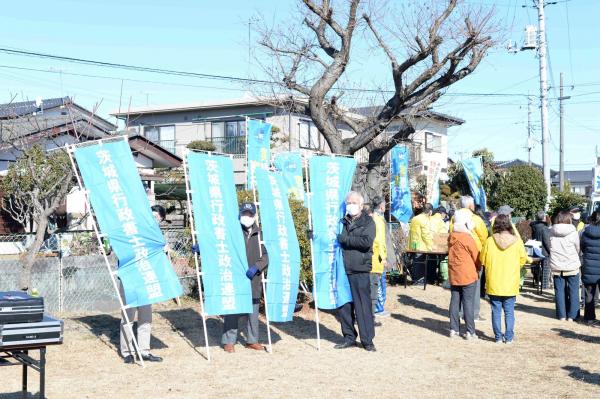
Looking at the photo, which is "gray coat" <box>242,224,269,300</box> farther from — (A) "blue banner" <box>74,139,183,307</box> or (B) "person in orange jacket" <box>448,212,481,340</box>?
(B) "person in orange jacket" <box>448,212,481,340</box>

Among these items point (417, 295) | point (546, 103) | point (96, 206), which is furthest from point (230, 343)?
point (546, 103)

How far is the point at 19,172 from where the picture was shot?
1590cm

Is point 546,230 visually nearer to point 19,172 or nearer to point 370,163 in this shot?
point 370,163

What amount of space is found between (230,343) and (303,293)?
142 inches

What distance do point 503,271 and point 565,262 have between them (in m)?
2.51

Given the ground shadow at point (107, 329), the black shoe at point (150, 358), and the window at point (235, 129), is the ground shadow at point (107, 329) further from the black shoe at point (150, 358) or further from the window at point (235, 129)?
the window at point (235, 129)

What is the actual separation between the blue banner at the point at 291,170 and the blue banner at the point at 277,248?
3.34 ft

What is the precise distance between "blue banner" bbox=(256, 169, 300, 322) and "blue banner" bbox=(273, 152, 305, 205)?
40.1 inches

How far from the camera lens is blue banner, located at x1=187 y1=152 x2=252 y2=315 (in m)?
8.12

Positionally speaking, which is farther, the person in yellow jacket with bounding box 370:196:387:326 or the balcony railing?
the balcony railing

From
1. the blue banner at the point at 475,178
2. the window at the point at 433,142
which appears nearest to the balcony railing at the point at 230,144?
the blue banner at the point at 475,178

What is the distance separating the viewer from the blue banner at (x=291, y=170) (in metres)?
10.4

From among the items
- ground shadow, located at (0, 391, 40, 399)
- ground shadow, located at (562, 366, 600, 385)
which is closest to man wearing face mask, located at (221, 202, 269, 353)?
ground shadow, located at (0, 391, 40, 399)

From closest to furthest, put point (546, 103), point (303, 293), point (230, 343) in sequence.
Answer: point (230, 343) → point (303, 293) → point (546, 103)
